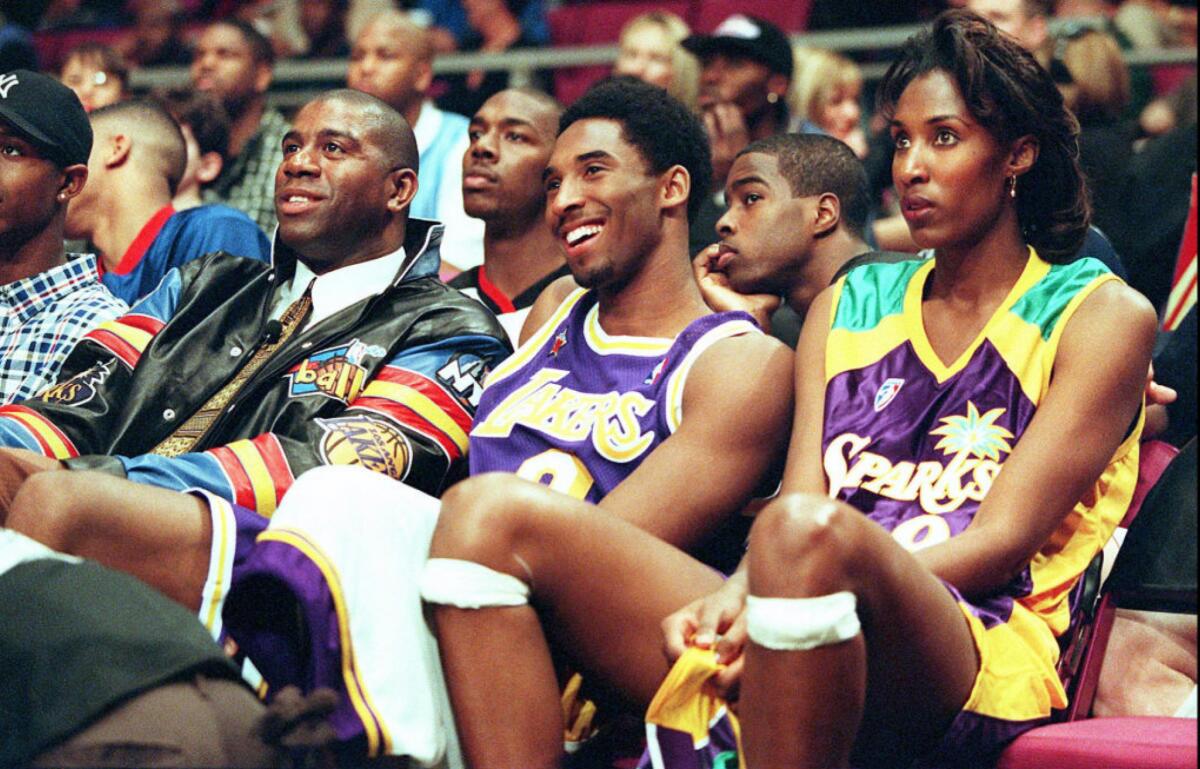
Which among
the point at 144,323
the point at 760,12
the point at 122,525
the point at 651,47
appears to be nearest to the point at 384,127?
the point at 144,323

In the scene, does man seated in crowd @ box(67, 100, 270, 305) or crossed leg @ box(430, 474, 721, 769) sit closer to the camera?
crossed leg @ box(430, 474, 721, 769)

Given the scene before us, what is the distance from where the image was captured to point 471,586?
242 centimetres

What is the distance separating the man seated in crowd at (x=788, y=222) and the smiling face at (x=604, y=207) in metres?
0.54

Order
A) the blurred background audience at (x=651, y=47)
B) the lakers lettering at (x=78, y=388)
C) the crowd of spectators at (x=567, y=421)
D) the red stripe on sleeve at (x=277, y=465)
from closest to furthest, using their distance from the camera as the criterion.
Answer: the crowd of spectators at (x=567, y=421) → the red stripe on sleeve at (x=277, y=465) → the lakers lettering at (x=78, y=388) → the blurred background audience at (x=651, y=47)

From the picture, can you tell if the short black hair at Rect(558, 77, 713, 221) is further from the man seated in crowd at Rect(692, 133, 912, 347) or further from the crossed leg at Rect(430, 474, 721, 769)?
the crossed leg at Rect(430, 474, 721, 769)

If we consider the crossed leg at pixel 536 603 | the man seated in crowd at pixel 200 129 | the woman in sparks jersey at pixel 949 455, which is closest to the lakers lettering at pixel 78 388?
the crossed leg at pixel 536 603

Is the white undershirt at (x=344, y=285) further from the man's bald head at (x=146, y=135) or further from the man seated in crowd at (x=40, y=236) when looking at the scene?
the man's bald head at (x=146, y=135)

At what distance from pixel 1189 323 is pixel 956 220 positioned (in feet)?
4.02

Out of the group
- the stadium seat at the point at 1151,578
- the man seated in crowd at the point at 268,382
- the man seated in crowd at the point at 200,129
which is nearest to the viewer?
the stadium seat at the point at 1151,578

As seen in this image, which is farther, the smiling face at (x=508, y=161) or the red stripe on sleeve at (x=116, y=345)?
the smiling face at (x=508, y=161)

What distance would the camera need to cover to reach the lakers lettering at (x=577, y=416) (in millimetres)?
2850

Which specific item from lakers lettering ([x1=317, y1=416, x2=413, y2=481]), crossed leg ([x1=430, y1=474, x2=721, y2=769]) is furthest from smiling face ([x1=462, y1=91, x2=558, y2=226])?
crossed leg ([x1=430, y1=474, x2=721, y2=769])

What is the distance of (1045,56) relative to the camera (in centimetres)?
498

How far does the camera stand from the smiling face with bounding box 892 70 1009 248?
2.75 meters
